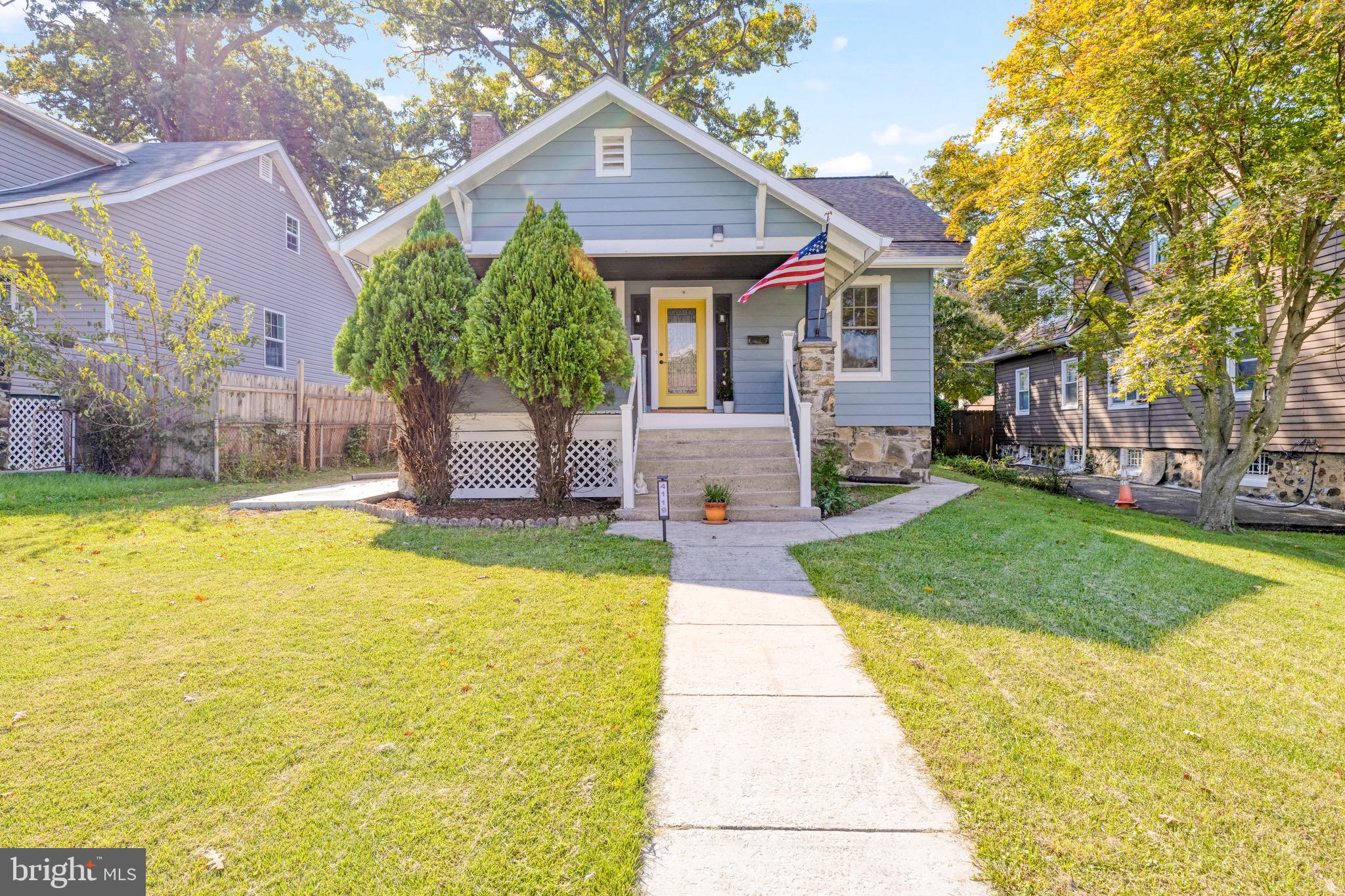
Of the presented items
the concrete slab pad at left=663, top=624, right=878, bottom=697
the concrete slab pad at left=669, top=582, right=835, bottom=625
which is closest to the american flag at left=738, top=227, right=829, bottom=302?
the concrete slab pad at left=669, top=582, right=835, bottom=625

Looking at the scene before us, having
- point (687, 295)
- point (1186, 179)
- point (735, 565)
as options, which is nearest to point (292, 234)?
point (687, 295)

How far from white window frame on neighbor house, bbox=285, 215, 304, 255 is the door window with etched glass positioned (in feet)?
49.8

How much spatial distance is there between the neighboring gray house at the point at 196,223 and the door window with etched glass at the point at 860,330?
12036 millimetres

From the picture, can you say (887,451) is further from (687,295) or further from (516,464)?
(516,464)

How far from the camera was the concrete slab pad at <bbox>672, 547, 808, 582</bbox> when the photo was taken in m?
5.17

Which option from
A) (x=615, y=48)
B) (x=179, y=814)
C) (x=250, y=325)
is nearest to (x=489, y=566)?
(x=179, y=814)

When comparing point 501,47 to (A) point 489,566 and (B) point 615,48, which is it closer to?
(B) point 615,48

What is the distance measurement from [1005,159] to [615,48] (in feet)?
53.3

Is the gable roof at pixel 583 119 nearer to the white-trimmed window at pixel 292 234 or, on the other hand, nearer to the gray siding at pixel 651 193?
the gray siding at pixel 651 193

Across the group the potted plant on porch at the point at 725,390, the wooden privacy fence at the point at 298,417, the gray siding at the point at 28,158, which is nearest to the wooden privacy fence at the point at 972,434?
the potted plant on porch at the point at 725,390

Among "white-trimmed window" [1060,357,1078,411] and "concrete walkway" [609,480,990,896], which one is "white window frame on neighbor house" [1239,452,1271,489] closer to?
"white-trimmed window" [1060,357,1078,411]

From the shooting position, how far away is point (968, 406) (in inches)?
960

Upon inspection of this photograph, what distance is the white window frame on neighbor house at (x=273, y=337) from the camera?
15.8 metres

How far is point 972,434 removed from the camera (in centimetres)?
2133
